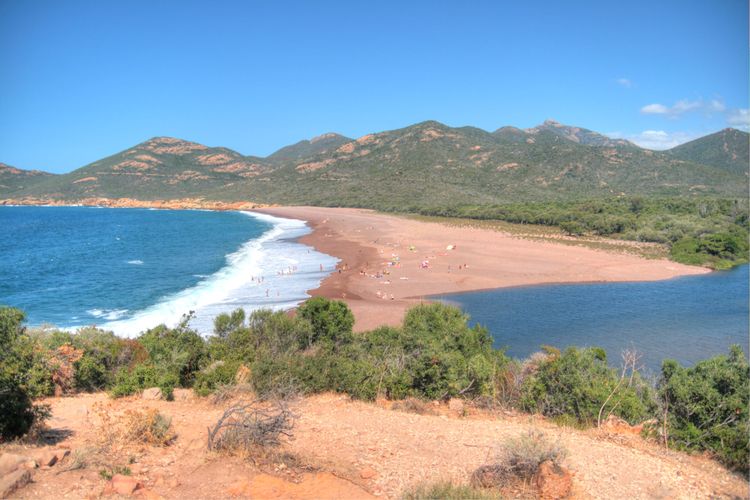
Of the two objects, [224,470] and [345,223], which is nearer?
[224,470]

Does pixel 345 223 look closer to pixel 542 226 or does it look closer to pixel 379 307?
pixel 542 226

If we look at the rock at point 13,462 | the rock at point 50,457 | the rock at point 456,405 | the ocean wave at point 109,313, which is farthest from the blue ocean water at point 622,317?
the ocean wave at point 109,313

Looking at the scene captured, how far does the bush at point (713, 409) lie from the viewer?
341 inches

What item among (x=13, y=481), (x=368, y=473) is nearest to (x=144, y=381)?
(x=13, y=481)

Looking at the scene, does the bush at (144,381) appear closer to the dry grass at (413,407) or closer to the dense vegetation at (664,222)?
the dry grass at (413,407)

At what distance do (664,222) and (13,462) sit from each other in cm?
6304

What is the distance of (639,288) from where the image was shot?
3253cm

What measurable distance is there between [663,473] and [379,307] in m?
18.6

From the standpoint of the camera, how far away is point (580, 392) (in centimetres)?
1052

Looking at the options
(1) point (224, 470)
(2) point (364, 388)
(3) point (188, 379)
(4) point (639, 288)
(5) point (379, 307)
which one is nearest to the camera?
(1) point (224, 470)

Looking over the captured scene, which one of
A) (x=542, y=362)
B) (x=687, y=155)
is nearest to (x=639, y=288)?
(x=542, y=362)

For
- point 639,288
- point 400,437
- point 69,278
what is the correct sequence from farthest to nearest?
point 69,278 < point 639,288 < point 400,437

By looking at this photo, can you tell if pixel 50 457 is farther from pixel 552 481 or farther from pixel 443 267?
pixel 443 267

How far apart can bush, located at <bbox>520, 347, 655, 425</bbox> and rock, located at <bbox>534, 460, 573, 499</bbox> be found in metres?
3.54
